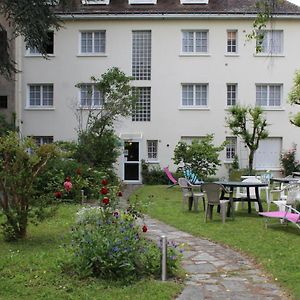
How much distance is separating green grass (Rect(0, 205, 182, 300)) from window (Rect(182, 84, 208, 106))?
Result: 21661 mm

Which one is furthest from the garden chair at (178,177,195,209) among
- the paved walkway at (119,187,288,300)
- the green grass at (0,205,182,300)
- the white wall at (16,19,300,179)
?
the white wall at (16,19,300,179)

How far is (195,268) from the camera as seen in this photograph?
8.31 metres

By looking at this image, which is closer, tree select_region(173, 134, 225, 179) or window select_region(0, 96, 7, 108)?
tree select_region(173, 134, 225, 179)

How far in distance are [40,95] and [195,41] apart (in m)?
9.76

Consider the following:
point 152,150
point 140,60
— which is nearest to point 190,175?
point 152,150

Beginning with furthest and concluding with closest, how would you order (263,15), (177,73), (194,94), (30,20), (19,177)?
1. (194,94)
2. (177,73)
3. (30,20)
4. (19,177)
5. (263,15)

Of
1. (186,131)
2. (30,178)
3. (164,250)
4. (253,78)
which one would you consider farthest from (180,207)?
(253,78)

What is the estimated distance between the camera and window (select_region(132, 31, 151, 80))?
30281mm

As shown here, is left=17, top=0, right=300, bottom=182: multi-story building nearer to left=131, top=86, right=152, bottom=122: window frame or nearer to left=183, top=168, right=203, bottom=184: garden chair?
left=131, top=86, right=152, bottom=122: window frame

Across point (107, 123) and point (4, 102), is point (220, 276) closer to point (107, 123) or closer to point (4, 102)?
point (107, 123)

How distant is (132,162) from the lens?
30.2 m

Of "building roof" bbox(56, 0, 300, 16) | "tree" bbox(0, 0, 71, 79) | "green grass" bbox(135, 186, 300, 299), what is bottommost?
"green grass" bbox(135, 186, 300, 299)

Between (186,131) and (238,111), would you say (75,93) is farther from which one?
(238,111)

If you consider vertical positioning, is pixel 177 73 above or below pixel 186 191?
above
